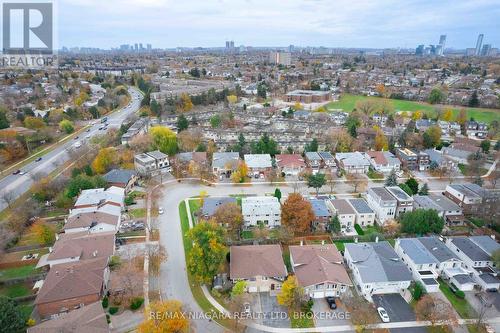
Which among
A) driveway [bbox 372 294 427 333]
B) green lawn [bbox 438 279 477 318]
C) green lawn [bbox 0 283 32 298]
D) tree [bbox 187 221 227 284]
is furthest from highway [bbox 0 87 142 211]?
green lawn [bbox 438 279 477 318]

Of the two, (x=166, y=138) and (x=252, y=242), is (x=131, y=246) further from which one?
(x=166, y=138)

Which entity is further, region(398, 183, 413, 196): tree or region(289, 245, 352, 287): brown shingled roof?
region(398, 183, 413, 196): tree

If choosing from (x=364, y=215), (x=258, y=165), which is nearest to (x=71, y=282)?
(x=364, y=215)

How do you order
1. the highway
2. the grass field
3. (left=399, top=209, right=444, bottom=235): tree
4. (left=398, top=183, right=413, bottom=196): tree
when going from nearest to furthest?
1. (left=399, top=209, right=444, bottom=235): tree
2. (left=398, top=183, right=413, bottom=196): tree
3. the highway
4. the grass field

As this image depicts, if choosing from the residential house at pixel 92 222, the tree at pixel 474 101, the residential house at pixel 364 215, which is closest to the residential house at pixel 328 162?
the residential house at pixel 364 215

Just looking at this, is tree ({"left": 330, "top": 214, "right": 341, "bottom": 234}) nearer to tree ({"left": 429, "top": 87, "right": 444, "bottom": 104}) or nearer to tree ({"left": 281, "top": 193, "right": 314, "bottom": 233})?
tree ({"left": 281, "top": 193, "right": 314, "bottom": 233})

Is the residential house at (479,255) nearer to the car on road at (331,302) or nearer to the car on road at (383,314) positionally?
the car on road at (383,314)

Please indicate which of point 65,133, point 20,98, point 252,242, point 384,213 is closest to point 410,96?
point 384,213
